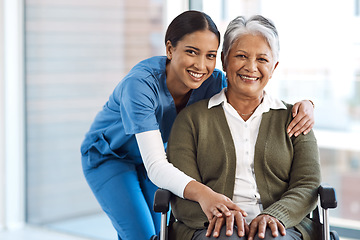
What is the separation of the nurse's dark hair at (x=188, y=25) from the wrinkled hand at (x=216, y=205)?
603mm

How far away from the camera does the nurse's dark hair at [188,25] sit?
6.49 feet

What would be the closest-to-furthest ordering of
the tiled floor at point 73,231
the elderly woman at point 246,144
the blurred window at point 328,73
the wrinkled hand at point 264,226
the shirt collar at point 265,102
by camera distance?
the wrinkled hand at point 264,226 → the elderly woman at point 246,144 → the shirt collar at point 265,102 → the blurred window at point 328,73 → the tiled floor at point 73,231

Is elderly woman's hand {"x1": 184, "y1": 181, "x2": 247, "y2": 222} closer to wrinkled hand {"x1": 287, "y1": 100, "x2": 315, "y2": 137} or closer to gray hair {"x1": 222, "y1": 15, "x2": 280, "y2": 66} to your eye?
wrinkled hand {"x1": 287, "y1": 100, "x2": 315, "y2": 137}

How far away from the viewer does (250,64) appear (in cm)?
197

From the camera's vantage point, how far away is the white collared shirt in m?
1.95

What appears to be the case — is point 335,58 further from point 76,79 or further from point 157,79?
point 76,79

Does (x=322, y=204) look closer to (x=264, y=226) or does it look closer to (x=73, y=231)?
(x=264, y=226)

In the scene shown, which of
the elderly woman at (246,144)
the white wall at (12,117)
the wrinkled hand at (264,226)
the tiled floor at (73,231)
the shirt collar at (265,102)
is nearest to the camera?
the wrinkled hand at (264,226)

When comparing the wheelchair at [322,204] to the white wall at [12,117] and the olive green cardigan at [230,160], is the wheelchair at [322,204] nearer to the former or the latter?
the olive green cardigan at [230,160]

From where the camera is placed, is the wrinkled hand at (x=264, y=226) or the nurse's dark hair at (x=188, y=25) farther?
the nurse's dark hair at (x=188, y=25)

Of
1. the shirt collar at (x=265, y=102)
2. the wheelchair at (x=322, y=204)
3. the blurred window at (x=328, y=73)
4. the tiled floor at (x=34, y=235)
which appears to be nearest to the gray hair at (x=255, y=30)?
the shirt collar at (x=265, y=102)

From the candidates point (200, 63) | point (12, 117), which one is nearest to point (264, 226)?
point (200, 63)

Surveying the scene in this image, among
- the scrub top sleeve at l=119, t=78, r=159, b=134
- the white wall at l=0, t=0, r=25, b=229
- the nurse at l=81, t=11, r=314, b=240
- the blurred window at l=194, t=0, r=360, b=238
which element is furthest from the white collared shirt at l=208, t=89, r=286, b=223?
the white wall at l=0, t=0, r=25, b=229

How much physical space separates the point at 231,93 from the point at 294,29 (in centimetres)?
86
